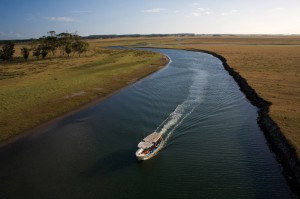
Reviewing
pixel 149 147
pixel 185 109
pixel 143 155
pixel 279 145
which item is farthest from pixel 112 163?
pixel 185 109

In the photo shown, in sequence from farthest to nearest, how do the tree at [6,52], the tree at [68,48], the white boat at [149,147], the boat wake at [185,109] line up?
the tree at [68,48] → the tree at [6,52] → the boat wake at [185,109] → the white boat at [149,147]

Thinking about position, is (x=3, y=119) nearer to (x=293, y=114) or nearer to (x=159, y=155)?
(x=159, y=155)

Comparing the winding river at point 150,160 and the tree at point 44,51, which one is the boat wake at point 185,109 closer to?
the winding river at point 150,160

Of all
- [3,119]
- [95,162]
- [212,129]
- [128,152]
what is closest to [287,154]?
[212,129]

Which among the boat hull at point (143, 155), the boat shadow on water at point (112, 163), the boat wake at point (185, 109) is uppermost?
the boat wake at point (185, 109)

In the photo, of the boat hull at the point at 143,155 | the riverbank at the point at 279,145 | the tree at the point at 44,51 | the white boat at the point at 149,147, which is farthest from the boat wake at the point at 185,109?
the tree at the point at 44,51

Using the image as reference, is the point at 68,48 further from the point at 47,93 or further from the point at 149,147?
the point at 149,147
